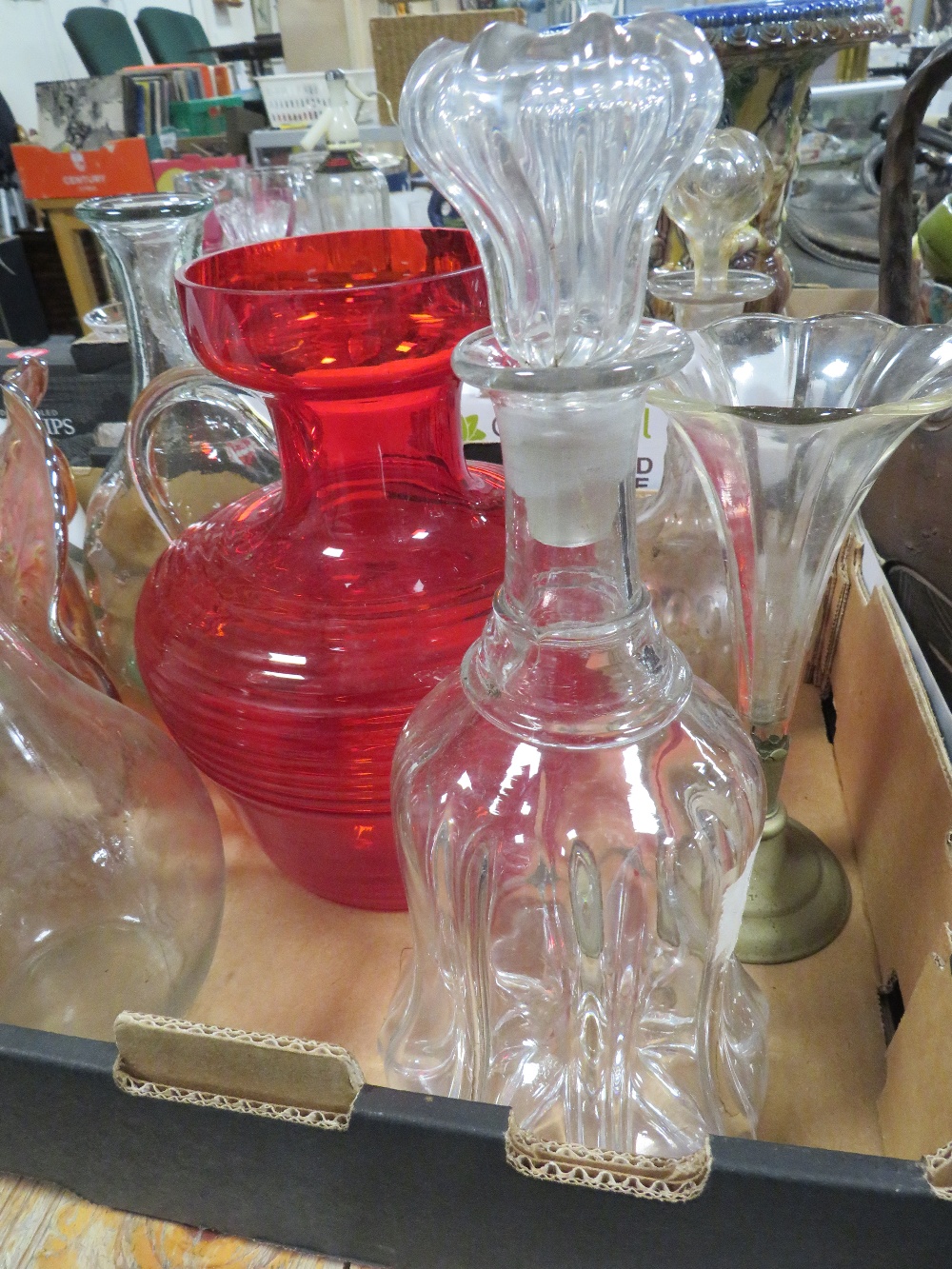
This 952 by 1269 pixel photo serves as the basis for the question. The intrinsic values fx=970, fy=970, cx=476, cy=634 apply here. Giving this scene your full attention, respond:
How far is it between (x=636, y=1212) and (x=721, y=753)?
118 millimetres

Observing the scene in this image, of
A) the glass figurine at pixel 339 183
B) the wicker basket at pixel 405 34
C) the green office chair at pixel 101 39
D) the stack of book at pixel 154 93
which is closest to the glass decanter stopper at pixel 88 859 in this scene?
the glass figurine at pixel 339 183

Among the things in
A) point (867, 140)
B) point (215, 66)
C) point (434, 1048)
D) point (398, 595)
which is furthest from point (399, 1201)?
point (215, 66)

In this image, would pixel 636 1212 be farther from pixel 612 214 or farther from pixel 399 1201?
pixel 612 214

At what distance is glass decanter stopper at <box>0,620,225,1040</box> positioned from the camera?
0.32m

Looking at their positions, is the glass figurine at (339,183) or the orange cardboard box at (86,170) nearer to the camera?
the glass figurine at (339,183)

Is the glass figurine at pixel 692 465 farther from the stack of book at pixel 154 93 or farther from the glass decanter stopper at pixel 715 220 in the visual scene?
the stack of book at pixel 154 93

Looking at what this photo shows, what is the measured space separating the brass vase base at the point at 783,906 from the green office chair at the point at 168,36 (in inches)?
102

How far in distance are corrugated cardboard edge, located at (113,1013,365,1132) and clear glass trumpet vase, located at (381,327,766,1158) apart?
67mm

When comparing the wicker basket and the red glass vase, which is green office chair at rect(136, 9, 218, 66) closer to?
the wicker basket

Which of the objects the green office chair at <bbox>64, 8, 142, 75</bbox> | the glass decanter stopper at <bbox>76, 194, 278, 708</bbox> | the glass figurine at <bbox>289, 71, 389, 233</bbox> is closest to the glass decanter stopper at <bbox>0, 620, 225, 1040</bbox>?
the glass decanter stopper at <bbox>76, 194, 278, 708</bbox>

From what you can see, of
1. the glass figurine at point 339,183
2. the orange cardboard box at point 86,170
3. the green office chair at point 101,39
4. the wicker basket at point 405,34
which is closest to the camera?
the glass figurine at point 339,183

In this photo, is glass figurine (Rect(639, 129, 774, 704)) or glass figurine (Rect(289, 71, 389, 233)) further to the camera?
glass figurine (Rect(289, 71, 389, 233))

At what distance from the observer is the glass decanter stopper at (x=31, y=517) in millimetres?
341

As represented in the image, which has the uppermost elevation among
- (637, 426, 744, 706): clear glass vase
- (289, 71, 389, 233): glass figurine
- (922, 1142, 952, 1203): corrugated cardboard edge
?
(289, 71, 389, 233): glass figurine
